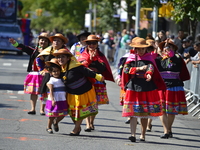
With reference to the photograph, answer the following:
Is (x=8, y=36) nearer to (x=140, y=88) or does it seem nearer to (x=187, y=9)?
(x=187, y=9)

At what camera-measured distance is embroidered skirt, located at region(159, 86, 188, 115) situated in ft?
31.6

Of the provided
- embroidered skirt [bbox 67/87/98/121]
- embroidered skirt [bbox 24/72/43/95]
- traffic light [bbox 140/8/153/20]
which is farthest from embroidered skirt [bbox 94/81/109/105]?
traffic light [bbox 140/8/153/20]

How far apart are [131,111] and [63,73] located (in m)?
1.28

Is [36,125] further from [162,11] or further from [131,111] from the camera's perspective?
[162,11]

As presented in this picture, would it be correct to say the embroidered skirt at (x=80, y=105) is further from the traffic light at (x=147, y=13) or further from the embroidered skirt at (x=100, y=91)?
the traffic light at (x=147, y=13)

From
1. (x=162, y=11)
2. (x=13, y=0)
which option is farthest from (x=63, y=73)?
(x=13, y=0)

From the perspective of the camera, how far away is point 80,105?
8969 mm

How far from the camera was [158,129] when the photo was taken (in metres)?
10.6

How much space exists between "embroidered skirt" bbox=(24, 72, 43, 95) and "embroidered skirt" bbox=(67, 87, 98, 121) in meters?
2.45

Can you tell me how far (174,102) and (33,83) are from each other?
127 inches

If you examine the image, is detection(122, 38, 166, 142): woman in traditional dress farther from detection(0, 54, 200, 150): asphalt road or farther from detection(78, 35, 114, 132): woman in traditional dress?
detection(78, 35, 114, 132): woman in traditional dress

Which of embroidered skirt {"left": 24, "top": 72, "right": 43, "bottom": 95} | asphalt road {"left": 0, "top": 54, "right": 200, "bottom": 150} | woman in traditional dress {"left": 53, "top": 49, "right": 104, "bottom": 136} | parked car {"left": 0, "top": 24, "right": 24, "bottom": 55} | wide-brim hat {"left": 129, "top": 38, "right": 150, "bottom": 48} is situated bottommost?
parked car {"left": 0, "top": 24, "right": 24, "bottom": 55}

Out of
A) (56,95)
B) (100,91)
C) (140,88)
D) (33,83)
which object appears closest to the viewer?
Answer: (140,88)

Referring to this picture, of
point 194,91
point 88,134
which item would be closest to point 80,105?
point 88,134
